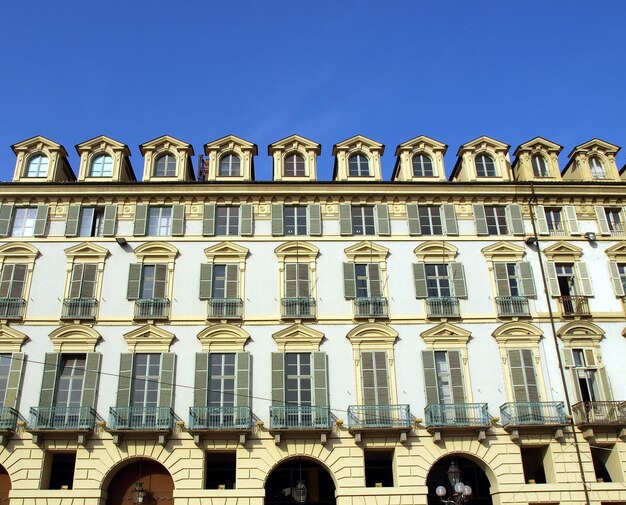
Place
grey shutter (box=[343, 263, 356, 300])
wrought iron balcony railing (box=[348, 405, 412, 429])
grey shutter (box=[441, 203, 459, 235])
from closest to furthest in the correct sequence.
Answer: wrought iron balcony railing (box=[348, 405, 412, 429]), grey shutter (box=[343, 263, 356, 300]), grey shutter (box=[441, 203, 459, 235])

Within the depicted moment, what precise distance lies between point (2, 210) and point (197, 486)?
1543 centimetres

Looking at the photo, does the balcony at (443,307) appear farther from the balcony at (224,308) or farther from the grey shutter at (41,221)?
the grey shutter at (41,221)

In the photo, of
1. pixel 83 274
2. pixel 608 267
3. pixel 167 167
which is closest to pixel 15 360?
pixel 83 274

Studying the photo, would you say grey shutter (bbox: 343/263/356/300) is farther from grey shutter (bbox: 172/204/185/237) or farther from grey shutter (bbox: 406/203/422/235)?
grey shutter (bbox: 172/204/185/237)

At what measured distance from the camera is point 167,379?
26.0 m

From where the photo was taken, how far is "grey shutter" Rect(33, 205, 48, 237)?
28.8 metres

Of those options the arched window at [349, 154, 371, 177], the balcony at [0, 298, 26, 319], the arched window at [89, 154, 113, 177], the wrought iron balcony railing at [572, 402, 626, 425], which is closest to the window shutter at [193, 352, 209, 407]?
the balcony at [0, 298, 26, 319]

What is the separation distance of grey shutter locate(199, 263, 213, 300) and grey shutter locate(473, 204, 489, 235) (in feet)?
40.7

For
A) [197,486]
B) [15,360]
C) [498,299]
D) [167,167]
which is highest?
[167,167]

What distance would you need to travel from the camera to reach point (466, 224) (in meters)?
30.0

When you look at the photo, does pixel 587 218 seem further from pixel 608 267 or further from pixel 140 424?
pixel 140 424

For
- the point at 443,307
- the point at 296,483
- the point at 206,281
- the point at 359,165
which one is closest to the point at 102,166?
the point at 206,281

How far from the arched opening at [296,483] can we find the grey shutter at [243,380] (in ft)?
9.94

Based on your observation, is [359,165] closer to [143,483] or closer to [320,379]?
[320,379]
